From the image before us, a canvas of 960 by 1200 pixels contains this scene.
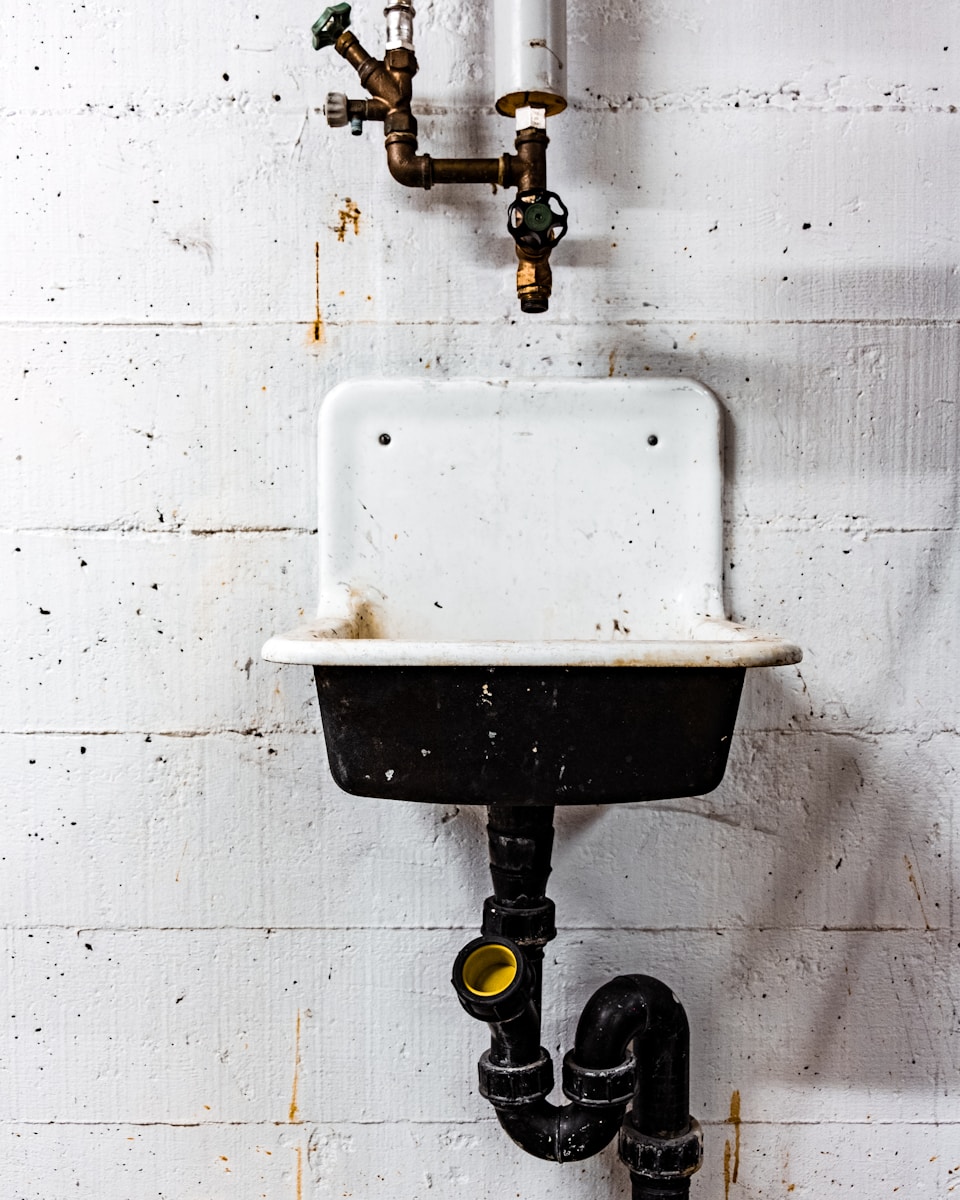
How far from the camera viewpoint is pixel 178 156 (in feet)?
3.18

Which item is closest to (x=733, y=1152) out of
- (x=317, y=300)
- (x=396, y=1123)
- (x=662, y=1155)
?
(x=662, y=1155)

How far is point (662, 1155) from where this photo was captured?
907 millimetres

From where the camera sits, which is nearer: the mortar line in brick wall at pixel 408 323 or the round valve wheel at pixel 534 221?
the round valve wheel at pixel 534 221

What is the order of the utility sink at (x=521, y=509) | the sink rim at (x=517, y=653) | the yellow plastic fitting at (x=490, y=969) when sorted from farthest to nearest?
the utility sink at (x=521, y=509)
the yellow plastic fitting at (x=490, y=969)
the sink rim at (x=517, y=653)

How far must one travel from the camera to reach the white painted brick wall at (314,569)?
0.97 metres

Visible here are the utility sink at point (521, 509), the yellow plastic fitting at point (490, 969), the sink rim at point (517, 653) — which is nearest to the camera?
the sink rim at point (517, 653)

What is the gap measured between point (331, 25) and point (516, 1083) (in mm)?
1036

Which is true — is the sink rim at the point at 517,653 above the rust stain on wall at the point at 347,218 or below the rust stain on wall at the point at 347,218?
below

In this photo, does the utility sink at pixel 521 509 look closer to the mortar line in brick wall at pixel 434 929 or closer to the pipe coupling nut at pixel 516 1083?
the mortar line in brick wall at pixel 434 929

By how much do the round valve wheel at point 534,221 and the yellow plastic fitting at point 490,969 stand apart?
65 centimetres

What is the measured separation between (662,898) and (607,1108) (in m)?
0.22

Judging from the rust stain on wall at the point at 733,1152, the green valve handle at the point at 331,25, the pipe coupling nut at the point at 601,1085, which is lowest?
the rust stain on wall at the point at 733,1152

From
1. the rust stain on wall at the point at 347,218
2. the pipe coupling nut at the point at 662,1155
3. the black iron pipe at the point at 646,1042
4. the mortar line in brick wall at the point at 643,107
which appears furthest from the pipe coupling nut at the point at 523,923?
the mortar line in brick wall at the point at 643,107

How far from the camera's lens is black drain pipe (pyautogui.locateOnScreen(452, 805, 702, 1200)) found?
0.86 metres
